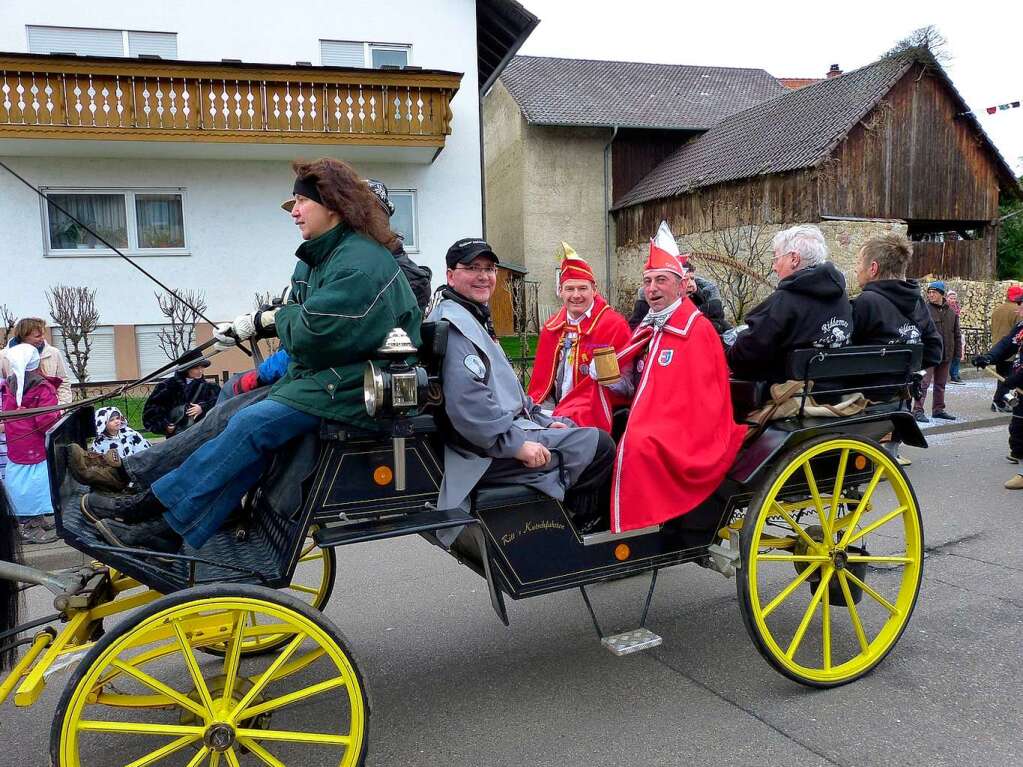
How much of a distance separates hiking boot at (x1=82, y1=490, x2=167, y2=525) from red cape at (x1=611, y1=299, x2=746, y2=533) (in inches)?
68.3

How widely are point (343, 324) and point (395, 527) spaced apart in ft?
2.36

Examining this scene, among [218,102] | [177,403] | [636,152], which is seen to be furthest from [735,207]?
[177,403]

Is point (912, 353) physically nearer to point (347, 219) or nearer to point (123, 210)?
point (347, 219)

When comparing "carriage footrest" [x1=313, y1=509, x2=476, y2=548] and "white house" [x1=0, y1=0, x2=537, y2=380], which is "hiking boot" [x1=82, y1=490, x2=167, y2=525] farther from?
"white house" [x1=0, y1=0, x2=537, y2=380]

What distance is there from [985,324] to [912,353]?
690 inches

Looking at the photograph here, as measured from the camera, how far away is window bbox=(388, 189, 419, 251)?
15.6m

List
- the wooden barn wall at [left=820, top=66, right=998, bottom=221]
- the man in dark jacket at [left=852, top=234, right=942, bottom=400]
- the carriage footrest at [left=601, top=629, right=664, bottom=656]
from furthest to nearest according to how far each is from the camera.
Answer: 1. the wooden barn wall at [left=820, top=66, right=998, bottom=221]
2. the man in dark jacket at [left=852, top=234, right=942, bottom=400]
3. the carriage footrest at [left=601, top=629, right=664, bottom=656]

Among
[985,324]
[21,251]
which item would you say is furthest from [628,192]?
[21,251]

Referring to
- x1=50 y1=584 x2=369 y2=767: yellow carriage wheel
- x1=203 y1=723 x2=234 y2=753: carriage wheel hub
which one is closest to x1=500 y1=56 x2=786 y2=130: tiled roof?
x1=50 y1=584 x2=369 y2=767: yellow carriage wheel

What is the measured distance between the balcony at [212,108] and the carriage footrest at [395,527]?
12404mm

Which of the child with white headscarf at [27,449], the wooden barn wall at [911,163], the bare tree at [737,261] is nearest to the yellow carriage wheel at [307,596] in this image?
the child with white headscarf at [27,449]

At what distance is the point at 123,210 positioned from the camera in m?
14.6

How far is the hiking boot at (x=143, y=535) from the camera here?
2623 mm

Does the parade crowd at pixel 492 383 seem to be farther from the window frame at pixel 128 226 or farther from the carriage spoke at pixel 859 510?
the window frame at pixel 128 226
